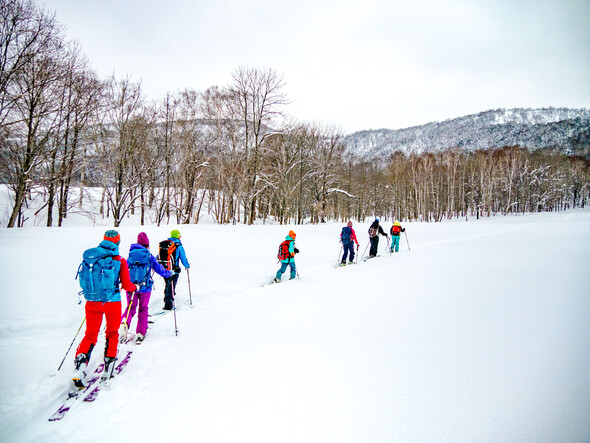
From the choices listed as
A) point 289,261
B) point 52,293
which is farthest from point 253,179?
point 52,293

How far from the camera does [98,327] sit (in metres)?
4.06

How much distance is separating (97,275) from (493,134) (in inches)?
6501

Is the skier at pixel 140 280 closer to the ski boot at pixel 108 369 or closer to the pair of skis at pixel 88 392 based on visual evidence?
the pair of skis at pixel 88 392

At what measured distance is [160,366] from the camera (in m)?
4.17

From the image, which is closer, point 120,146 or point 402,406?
point 402,406

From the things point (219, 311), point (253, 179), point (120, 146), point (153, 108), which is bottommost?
point (219, 311)

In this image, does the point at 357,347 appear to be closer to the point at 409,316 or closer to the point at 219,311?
the point at 409,316

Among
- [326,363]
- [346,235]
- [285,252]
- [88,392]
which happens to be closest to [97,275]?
[88,392]

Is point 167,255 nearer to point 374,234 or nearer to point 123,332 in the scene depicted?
point 123,332

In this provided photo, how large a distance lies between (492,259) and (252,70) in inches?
882

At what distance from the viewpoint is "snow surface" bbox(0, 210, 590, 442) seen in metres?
2.85

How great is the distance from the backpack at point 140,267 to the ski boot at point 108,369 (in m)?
1.46

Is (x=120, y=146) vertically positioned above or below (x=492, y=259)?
above

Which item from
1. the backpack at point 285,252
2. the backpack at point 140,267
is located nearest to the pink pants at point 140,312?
the backpack at point 140,267
